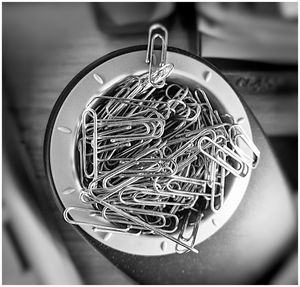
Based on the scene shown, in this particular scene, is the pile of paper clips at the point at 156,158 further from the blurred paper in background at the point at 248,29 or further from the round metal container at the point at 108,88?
the blurred paper in background at the point at 248,29

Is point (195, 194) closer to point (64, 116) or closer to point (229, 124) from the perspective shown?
point (229, 124)

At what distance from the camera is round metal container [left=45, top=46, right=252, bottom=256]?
2.50 ft

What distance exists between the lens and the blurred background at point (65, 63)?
813 millimetres

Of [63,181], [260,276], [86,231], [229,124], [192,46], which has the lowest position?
[260,276]

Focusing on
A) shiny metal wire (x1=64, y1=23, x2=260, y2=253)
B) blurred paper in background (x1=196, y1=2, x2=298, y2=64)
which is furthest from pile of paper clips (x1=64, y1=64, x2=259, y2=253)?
blurred paper in background (x1=196, y1=2, x2=298, y2=64)

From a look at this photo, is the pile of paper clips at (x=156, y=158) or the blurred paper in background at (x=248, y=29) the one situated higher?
the blurred paper in background at (x=248, y=29)

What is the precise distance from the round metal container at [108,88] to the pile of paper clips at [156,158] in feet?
0.05

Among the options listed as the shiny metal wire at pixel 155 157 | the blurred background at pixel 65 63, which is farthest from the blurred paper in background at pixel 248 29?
the shiny metal wire at pixel 155 157

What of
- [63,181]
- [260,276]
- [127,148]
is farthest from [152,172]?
[260,276]

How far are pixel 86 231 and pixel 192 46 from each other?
0.46 meters

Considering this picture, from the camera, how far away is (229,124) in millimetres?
784

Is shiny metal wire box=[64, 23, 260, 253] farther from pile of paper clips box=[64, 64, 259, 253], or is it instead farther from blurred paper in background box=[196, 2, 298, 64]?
blurred paper in background box=[196, 2, 298, 64]

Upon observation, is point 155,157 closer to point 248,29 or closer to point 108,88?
point 108,88

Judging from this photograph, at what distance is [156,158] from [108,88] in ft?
0.56
